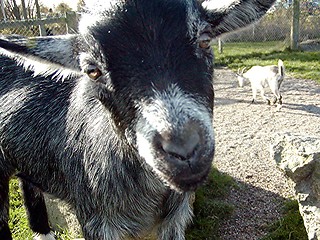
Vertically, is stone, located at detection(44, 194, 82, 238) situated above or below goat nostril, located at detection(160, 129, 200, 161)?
below

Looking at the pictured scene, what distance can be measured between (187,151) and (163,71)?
347 mm

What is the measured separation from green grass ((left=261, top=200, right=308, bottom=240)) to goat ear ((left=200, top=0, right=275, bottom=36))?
1.99 m

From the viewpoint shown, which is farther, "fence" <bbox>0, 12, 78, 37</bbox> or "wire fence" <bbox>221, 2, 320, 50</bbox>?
"wire fence" <bbox>221, 2, 320, 50</bbox>

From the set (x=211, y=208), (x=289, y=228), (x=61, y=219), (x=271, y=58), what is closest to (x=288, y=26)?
(x=271, y=58)

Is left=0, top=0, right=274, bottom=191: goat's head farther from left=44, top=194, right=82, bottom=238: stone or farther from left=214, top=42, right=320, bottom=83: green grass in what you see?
left=214, top=42, right=320, bottom=83: green grass

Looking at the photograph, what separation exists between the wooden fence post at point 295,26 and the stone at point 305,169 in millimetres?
9000

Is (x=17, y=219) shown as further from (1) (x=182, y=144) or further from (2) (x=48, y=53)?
(1) (x=182, y=144)

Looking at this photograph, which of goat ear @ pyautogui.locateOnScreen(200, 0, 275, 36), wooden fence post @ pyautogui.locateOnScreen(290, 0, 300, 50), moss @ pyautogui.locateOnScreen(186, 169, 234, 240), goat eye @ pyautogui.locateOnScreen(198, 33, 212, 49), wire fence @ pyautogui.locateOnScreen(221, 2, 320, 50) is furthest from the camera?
wire fence @ pyautogui.locateOnScreen(221, 2, 320, 50)

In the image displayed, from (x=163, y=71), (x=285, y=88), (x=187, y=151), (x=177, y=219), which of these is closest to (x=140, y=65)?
(x=163, y=71)

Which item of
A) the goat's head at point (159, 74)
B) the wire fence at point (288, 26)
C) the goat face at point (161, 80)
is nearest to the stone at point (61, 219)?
the goat's head at point (159, 74)

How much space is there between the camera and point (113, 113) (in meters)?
1.89

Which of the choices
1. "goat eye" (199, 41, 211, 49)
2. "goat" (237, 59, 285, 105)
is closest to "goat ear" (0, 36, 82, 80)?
"goat eye" (199, 41, 211, 49)

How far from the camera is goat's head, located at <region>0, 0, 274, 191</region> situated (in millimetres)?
1541

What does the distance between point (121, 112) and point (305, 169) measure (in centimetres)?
177
